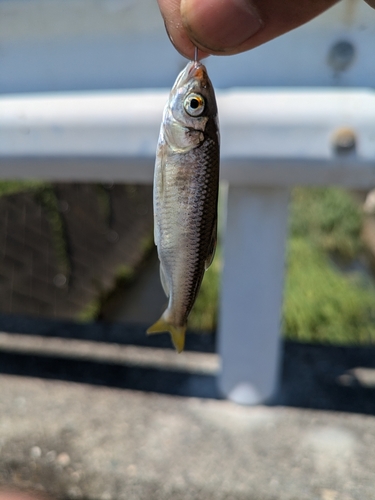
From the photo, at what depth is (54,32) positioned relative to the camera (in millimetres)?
2248

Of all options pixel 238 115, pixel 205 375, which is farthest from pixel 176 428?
pixel 238 115

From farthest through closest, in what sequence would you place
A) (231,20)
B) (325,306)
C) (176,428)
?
(325,306) → (176,428) → (231,20)

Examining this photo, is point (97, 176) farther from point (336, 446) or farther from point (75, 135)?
point (336, 446)

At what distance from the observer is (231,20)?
1.23 m

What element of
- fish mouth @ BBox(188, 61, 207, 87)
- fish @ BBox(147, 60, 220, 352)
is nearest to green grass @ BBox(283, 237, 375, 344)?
fish @ BBox(147, 60, 220, 352)

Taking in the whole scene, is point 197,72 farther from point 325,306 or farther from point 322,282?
point 322,282

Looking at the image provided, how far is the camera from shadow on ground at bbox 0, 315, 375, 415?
117 inches

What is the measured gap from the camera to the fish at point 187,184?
1462 millimetres

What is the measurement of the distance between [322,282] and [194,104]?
14.4 feet

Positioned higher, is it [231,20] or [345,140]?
[231,20]

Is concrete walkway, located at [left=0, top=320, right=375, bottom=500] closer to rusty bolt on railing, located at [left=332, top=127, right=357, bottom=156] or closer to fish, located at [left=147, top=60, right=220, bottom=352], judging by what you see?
fish, located at [left=147, top=60, right=220, bottom=352]

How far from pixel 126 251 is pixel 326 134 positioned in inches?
221

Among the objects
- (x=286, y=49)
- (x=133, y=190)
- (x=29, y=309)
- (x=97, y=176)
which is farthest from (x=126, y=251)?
(x=286, y=49)

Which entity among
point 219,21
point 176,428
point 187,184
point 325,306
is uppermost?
point 219,21
